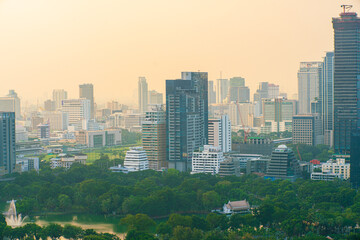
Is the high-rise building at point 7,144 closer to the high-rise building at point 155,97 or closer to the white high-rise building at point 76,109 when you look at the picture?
the white high-rise building at point 76,109

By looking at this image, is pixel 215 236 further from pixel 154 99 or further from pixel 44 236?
pixel 154 99

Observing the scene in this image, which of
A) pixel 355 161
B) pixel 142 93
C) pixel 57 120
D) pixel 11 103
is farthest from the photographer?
pixel 142 93

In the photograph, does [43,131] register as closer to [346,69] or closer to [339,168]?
[346,69]

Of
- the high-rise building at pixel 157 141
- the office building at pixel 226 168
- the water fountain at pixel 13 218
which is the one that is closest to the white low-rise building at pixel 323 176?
the office building at pixel 226 168

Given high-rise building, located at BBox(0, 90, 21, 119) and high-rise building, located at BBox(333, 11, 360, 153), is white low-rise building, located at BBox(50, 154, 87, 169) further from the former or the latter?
high-rise building, located at BBox(0, 90, 21, 119)

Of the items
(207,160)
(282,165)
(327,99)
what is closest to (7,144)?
(207,160)

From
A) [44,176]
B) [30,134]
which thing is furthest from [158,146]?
[30,134]
